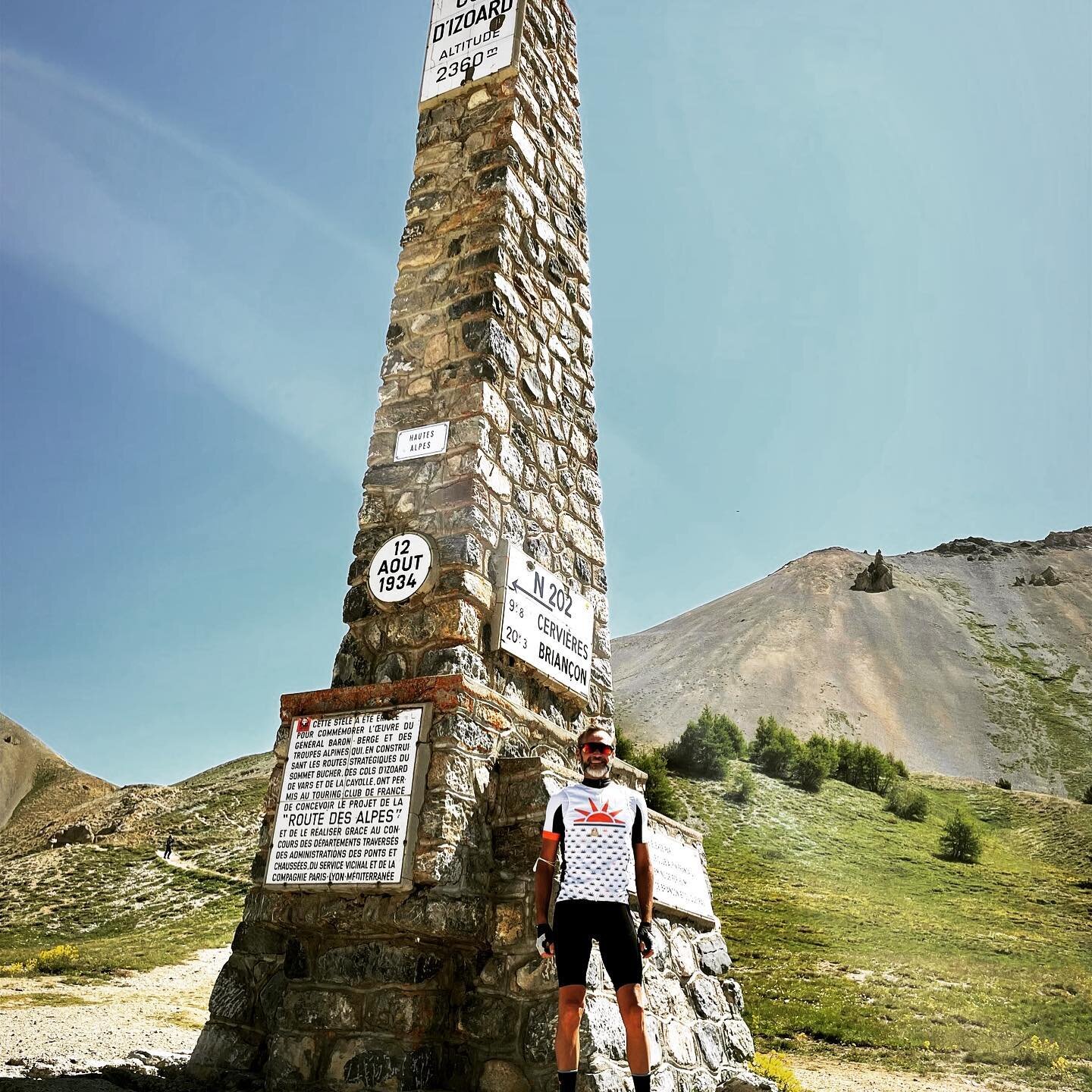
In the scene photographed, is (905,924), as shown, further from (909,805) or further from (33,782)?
(33,782)

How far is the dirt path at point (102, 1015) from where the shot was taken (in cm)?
516

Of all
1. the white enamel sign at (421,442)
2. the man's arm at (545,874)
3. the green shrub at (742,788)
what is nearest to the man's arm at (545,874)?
the man's arm at (545,874)

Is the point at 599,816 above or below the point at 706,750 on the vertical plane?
below

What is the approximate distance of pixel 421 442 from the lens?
5539 mm

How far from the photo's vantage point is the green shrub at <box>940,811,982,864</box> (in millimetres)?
35188

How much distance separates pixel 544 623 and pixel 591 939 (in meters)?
2.30

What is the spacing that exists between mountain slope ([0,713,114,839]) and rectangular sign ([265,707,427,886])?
42752 millimetres

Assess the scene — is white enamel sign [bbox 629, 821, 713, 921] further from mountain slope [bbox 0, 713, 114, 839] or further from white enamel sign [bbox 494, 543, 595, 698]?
mountain slope [bbox 0, 713, 114, 839]

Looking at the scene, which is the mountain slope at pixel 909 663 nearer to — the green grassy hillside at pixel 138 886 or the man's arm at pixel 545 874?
the green grassy hillside at pixel 138 886

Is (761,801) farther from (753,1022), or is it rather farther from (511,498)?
(511,498)

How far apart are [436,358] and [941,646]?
273 feet

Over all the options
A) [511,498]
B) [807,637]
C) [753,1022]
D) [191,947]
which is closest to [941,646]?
[807,637]

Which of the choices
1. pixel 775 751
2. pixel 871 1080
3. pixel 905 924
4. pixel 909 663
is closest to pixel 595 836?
pixel 871 1080

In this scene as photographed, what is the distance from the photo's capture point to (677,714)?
6456cm
